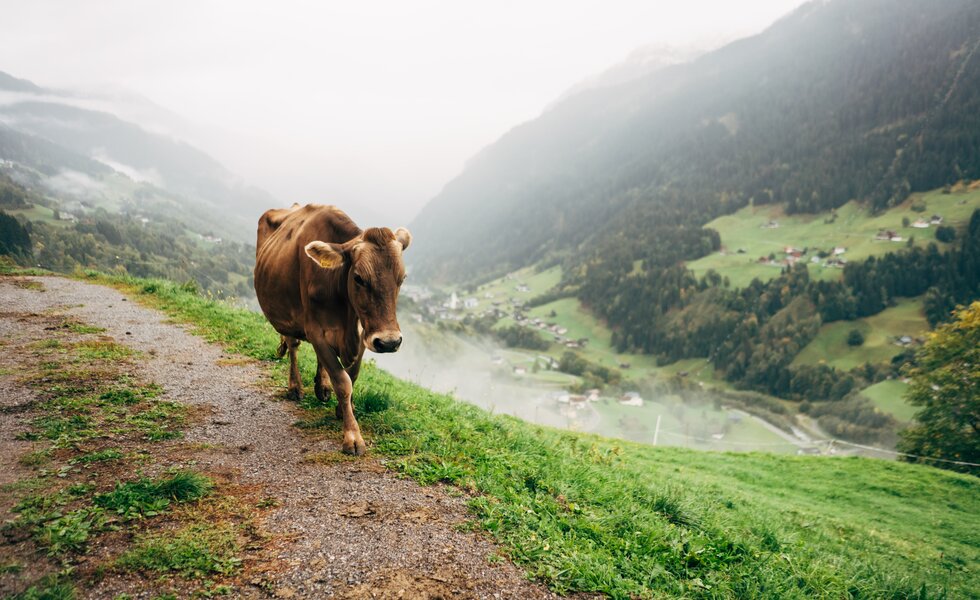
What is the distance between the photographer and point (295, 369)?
24.9 ft

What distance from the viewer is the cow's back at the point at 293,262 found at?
20.7ft

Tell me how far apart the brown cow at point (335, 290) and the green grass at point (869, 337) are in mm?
153319

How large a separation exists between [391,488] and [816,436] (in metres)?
123

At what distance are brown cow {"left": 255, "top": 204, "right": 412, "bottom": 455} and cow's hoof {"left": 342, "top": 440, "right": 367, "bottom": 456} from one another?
13 millimetres

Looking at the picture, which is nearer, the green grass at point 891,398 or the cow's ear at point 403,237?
the cow's ear at point 403,237

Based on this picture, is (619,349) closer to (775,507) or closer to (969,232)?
(969,232)

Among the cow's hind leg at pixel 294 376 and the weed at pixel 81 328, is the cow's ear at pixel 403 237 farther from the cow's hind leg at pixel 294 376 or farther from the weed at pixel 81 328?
the weed at pixel 81 328

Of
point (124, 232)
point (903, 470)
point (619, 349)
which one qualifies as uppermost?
point (124, 232)

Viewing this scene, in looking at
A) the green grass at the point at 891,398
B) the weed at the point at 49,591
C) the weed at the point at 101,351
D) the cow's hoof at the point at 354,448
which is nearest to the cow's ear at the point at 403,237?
the cow's hoof at the point at 354,448

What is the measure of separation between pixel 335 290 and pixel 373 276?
0.97m

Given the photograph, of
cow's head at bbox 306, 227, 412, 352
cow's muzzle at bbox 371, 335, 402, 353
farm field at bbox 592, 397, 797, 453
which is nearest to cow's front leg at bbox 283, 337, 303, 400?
cow's head at bbox 306, 227, 412, 352

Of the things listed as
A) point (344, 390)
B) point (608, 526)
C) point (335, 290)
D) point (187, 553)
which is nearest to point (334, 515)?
point (187, 553)

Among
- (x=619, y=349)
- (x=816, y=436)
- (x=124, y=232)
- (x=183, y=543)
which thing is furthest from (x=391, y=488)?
(x=619, y=349)

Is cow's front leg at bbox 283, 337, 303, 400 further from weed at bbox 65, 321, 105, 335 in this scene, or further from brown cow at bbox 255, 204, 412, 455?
weed at bbox 65, 321, 105, 335
